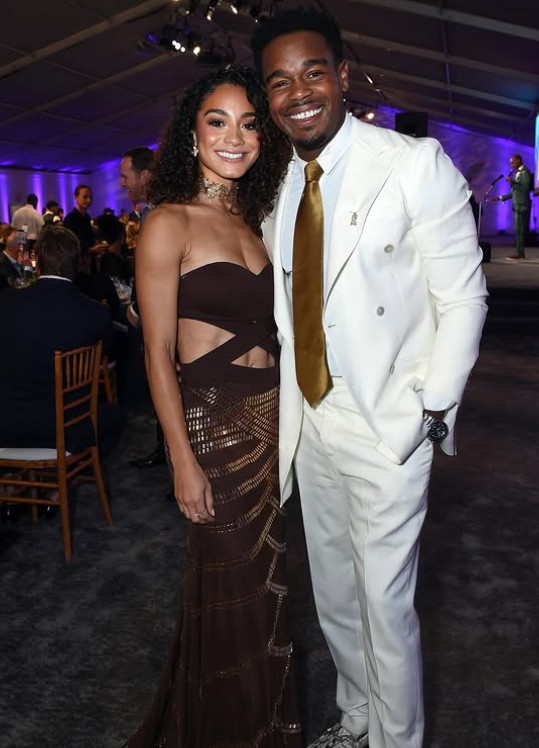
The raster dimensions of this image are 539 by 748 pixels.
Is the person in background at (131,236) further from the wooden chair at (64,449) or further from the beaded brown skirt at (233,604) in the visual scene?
the beaded brown skirt at (233,604)

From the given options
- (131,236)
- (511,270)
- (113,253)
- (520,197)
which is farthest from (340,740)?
(520,197)

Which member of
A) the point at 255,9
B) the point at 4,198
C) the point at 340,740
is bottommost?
the point at 340,740

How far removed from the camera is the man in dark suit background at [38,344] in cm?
320

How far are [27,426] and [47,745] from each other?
1.48 meters

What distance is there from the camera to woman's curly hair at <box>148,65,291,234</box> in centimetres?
184

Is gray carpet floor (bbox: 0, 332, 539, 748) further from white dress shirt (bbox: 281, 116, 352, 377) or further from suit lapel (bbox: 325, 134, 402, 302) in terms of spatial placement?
suit lapel (bbox: 325, 134, 402, 302)

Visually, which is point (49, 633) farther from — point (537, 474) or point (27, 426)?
point (537, 474)

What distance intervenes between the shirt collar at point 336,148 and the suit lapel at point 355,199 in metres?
0.06

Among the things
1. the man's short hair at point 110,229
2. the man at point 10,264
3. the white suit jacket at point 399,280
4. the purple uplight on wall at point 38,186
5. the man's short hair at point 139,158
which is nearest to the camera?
the white suit jacket at point 399,280

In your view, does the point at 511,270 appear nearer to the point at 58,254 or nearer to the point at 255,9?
the point at 255,9

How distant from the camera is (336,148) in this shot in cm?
171

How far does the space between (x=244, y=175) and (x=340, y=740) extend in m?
1.47

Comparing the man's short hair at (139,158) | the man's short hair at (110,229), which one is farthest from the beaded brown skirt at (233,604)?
the man's short hair at (110,229)

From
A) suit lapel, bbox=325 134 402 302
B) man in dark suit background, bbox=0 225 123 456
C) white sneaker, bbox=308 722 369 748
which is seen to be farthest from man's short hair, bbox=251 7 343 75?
man in dark suit background, bbox=0 225 123 456
